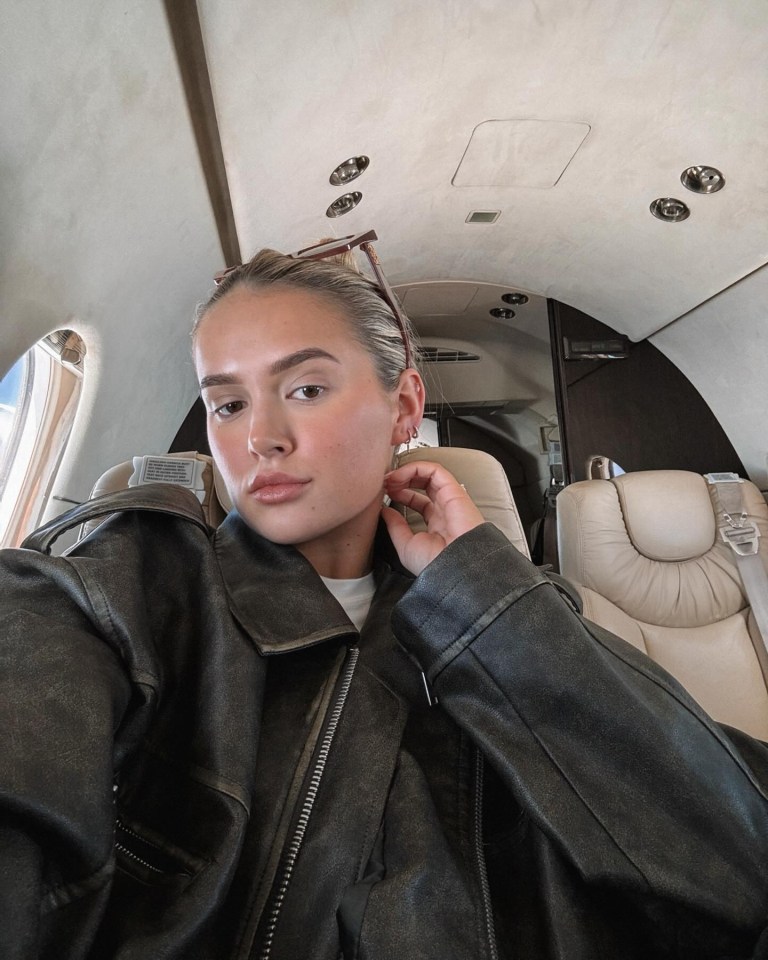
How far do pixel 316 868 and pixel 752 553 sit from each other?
235 centimetres

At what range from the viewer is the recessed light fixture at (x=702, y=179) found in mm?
3082

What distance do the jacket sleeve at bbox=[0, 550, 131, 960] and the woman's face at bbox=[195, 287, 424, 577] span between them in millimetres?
434

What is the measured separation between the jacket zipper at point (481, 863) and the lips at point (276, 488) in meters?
0.50

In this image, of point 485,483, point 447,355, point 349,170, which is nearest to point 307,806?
point 485,483

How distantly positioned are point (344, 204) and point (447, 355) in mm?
2900

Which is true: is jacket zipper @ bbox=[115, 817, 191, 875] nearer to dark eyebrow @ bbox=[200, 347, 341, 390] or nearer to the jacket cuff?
the jacket cuff

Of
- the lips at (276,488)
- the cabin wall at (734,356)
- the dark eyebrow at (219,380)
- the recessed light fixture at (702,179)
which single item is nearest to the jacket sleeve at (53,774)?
the lips at (276,488)

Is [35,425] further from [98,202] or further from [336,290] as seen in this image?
[336,290]

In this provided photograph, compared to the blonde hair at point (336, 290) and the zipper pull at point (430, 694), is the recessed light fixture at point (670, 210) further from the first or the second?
the zipper pull at point (430, 694)

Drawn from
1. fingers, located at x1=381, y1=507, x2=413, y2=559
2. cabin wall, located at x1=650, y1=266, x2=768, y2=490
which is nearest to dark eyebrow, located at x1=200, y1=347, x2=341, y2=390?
fingers, located at x1=381, y1=507, x2=413, y2=559

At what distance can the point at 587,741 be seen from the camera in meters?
0.90

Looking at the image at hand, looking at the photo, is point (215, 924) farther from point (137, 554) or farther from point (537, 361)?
point (537, 361)

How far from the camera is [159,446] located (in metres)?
3.44

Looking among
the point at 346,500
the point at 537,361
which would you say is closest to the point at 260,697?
the point at 346,500
